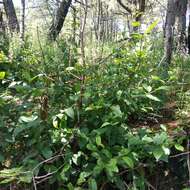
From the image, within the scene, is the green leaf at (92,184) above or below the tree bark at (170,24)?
below

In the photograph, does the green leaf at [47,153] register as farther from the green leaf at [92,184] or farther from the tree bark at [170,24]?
the tree bark at [170,24]

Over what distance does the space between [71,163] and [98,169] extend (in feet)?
0.72

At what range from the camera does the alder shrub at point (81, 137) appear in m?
1.91

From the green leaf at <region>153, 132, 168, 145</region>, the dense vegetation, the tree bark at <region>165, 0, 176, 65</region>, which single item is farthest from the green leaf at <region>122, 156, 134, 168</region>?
the tree bark at <region>165, 0, 176, 65</region>

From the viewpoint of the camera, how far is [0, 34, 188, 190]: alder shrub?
1913 millimetres

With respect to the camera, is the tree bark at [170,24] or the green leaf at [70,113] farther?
the tree bark at [170,24]

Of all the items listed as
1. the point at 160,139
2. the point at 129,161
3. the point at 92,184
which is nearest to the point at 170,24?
the point at 160,139

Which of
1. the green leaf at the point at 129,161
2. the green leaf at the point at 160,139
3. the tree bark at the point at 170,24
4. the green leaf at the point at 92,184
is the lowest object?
the green leaf at the point at 92,184

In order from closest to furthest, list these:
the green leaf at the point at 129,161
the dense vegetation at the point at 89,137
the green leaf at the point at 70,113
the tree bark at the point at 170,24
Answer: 1. the green leaf at the point at 129,161
2. the dense vegetation at the point at 89,137
3. the green leaf at the point at 70,113
4. the tree bark at the point at 170,24

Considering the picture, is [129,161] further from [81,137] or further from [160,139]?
[81,137]

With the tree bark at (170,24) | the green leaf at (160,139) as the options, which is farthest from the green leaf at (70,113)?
the tree bark at (170,24)

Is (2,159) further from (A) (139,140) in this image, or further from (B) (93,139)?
(A) (139,140)

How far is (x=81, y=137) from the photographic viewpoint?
2016 mm

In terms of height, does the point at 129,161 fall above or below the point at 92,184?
above
